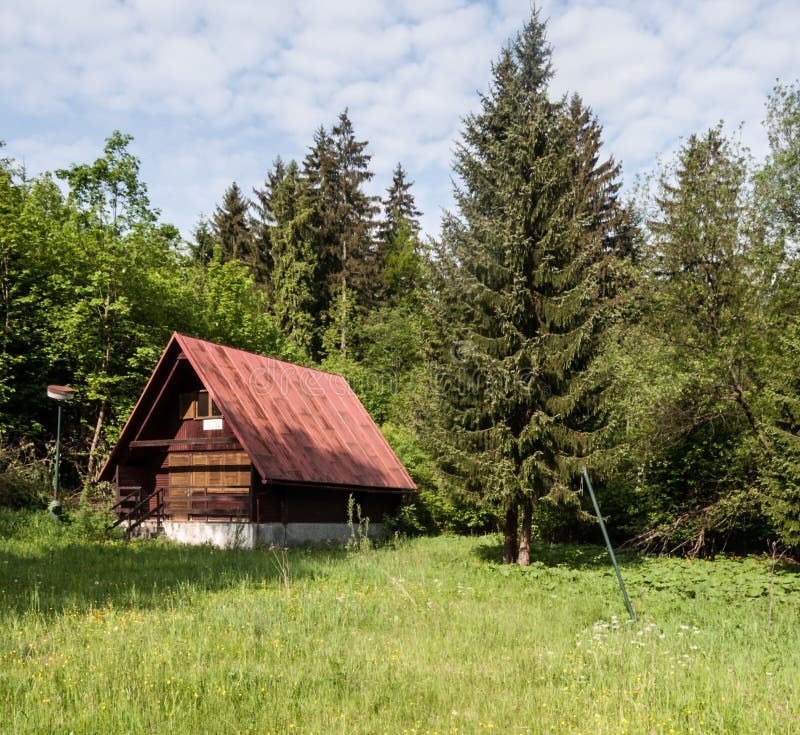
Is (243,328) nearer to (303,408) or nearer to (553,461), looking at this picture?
(303,408)

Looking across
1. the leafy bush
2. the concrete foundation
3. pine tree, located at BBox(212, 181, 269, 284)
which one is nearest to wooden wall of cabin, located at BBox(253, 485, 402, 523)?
the concrete foundation

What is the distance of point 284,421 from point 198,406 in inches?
110

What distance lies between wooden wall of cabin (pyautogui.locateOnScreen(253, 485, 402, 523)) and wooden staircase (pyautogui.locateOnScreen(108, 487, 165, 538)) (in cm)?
366

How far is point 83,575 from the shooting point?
11828 mm

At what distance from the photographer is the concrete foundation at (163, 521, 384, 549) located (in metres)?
18.0

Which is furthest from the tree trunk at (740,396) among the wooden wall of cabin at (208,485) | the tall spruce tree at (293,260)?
the tall spruce tree at (293,260)

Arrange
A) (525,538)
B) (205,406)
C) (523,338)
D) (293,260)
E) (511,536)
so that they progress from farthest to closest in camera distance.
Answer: (293,260)
(205,406)
(511,536)
(525,538)
(523,338)

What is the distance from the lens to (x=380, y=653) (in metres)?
7.41

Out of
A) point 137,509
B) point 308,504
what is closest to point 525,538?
point 308,504

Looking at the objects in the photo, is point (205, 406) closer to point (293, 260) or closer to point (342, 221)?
point (293, 260)

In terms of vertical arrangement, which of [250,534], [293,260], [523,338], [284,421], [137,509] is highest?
[293,260]

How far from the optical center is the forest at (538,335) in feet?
49.0

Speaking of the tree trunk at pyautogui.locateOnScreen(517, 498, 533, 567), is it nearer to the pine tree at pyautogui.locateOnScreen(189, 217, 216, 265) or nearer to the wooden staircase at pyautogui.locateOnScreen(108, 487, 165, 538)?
the wooden staircase at pyautogui.locateOnScreen(108, 487, 165, 538)

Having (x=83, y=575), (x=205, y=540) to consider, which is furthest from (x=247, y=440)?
(x=83, y=575)
